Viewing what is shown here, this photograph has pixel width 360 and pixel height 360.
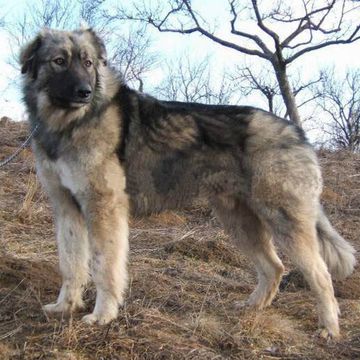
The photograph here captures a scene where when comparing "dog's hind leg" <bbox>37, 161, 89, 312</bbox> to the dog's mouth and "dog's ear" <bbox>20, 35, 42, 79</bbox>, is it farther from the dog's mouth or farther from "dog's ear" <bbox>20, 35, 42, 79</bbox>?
"dog's ear" <bbox>20, 35, 42, 79</bbox>

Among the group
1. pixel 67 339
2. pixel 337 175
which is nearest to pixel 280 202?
pixel 67 339

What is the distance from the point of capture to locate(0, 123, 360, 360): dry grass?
145 inches

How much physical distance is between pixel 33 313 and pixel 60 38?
2155 mm

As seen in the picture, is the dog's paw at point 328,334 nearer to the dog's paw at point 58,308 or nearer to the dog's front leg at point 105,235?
the dog's front leg at point 105,235

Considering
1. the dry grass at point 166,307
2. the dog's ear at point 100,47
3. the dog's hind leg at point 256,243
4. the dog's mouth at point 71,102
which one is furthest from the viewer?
the dog's hind leg at point 256,243

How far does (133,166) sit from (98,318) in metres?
1.25

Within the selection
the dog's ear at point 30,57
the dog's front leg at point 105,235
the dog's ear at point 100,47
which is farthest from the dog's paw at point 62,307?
the dog's ear at point 100,47

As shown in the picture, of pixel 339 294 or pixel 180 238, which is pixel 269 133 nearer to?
pixel 339 294

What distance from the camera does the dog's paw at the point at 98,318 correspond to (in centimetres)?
411

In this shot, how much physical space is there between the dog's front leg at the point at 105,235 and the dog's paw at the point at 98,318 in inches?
3.1

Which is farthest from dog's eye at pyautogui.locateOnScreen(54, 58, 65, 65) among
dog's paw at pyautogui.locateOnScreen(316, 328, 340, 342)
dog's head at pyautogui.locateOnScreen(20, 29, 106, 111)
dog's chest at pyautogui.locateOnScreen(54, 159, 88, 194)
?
dog's paw at pyautogui.locateOnScreen(316, 328, 340, 342)

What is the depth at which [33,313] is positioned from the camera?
14.1 feet

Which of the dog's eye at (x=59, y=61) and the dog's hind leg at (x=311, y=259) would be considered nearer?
the dog's eye at (x=59, y=61)

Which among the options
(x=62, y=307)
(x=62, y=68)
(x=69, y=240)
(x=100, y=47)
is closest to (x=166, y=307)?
(x=62, y=307)
